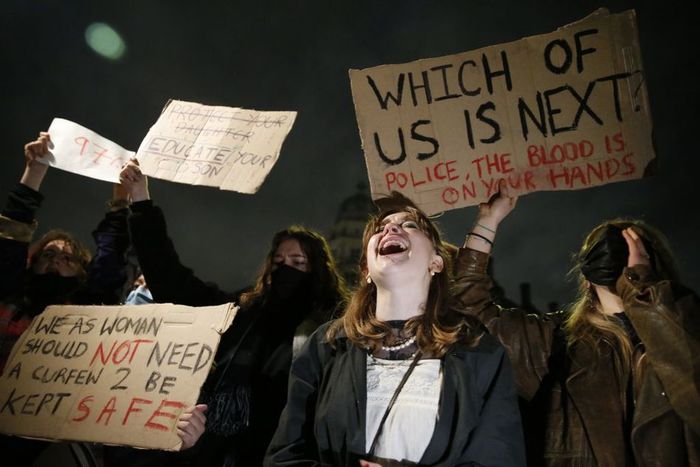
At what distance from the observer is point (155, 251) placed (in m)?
2.96

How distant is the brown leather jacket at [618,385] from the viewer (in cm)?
190

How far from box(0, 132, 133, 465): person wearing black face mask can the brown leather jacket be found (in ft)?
8.54

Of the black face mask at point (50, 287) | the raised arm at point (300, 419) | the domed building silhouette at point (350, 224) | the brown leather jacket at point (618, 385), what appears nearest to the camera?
the raised arm at point (300, 419)

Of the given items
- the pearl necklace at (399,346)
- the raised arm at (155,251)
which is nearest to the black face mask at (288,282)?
the raised arm at (155,251)

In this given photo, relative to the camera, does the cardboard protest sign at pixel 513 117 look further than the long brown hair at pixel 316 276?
No

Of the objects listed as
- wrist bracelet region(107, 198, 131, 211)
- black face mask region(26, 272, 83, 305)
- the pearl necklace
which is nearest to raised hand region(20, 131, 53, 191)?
wrist bracelet region(107, 198, 131, 211)

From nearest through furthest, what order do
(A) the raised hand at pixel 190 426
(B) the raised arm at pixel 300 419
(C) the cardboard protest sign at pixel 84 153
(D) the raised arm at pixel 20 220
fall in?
(B) the raised arm at pixel 300 419
(A) the raised hand at pixel 190 426
(D) the raised arm at pixel 20 220
(C) the cardboard protest sign at pixel 84 153

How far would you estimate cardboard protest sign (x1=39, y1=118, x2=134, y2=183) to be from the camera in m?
3.07

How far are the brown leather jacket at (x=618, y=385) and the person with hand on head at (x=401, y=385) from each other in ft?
1.53

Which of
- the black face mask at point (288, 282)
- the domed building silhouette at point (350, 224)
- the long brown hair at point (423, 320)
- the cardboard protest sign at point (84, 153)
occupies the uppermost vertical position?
the domed building silhouette at point (350, 224)

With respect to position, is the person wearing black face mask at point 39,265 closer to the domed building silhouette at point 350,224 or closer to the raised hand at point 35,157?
the raised hand at point 35,157

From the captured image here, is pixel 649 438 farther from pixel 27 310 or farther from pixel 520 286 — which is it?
pixel 520 286

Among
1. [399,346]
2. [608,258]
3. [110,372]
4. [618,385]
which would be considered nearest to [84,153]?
[110,372]

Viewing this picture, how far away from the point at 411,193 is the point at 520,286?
41.4m
